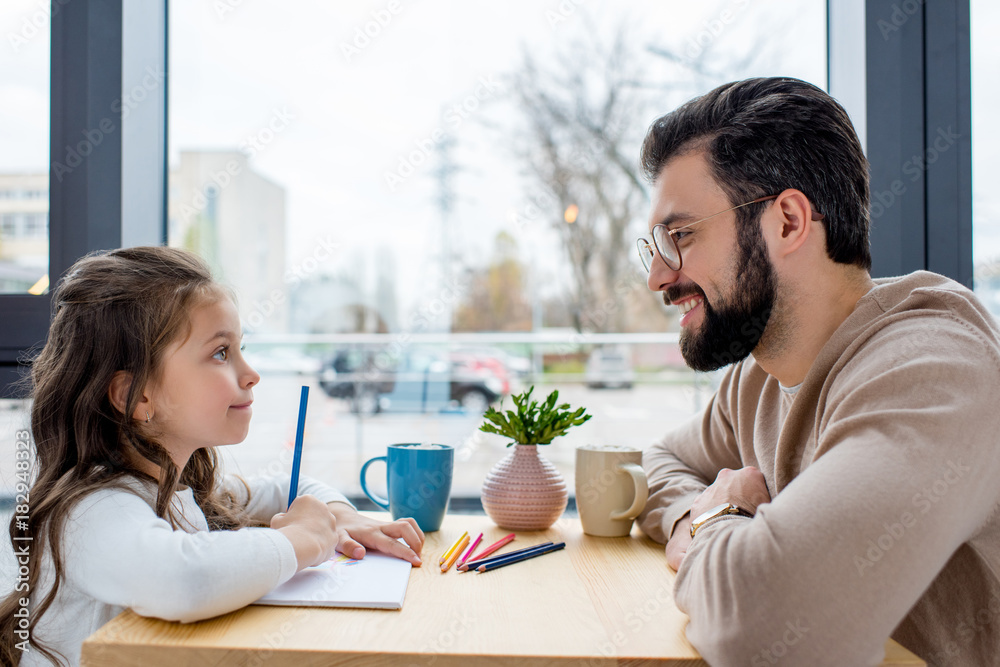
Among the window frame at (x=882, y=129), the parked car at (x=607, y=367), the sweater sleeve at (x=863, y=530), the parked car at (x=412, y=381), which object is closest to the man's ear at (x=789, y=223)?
the sweater sleeve at (x=863, y=530)

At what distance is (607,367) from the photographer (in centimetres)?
259

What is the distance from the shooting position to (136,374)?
3.07 feet

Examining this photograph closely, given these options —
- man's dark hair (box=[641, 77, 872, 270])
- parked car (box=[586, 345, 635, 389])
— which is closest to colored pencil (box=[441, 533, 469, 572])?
man's dark hair (box=[641, 77, 872, 270])

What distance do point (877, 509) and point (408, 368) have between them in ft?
7.31

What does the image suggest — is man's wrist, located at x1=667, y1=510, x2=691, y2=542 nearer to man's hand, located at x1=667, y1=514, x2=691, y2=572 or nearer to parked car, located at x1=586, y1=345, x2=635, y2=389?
man's hand, located at x1=667, y1=514, x2=691, y2=572

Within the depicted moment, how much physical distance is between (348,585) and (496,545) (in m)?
0.28

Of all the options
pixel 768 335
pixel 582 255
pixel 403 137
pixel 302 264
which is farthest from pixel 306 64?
pixel 768 335

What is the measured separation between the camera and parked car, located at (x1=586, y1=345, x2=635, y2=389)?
2586mm

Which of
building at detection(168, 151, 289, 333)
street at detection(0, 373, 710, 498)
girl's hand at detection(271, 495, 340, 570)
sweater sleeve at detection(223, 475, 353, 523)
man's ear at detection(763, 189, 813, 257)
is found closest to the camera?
girl's hand at detection(271, 495, 340, 570)

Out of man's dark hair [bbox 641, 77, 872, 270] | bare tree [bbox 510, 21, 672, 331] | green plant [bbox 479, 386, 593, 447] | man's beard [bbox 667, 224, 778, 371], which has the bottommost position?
green plant [bbox 479, 386, 593, 447]

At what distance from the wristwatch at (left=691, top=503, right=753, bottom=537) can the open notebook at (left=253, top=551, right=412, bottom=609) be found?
40cm

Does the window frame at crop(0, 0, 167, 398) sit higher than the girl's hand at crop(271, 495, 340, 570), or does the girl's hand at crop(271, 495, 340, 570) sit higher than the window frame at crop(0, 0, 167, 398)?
the window frame at crop(0, 0, 167, 398)

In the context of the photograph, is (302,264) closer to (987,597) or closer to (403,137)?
(403,137)

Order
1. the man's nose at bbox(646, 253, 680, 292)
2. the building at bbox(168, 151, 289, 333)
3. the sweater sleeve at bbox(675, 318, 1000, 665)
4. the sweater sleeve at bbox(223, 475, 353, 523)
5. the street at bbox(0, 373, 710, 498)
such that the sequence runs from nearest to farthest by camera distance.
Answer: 1. the sweater sleeve at bbox(675, 318, 1000, 665)
2. the man's nose at bbox(646, 253, 680, 292)
3. the sweater sleeve at bbox(223, 475, 353, 523)
4. the building at bbox(168, 151, 289, 333)
5. the street at bbox(0, 373, 710, 498)
